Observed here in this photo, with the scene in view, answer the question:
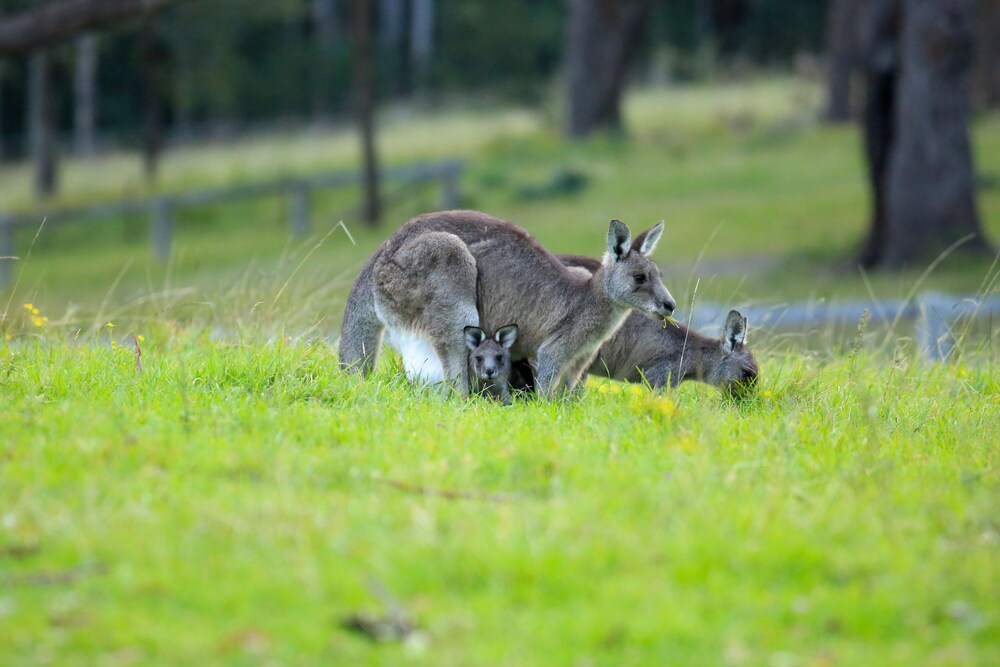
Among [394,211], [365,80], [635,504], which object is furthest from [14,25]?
[635,504]

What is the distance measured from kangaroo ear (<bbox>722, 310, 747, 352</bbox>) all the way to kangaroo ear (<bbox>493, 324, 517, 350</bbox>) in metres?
1.33

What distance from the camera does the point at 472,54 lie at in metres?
50.7

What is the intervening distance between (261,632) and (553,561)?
1.03 meters

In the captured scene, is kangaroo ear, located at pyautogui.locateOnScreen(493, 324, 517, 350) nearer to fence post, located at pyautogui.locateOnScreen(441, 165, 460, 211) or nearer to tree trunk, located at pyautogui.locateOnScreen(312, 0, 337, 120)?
fence post, located at pyautogui.locateOnScreen(441, 165, 460, 211)

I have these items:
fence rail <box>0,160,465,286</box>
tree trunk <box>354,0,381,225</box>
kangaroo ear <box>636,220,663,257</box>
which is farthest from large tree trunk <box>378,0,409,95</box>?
kangaroo ear <box>636,220,663,257</box>

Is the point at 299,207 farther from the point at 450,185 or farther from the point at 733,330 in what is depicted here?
the point at 733,330

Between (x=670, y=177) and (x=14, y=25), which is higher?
(x=14, y=25)

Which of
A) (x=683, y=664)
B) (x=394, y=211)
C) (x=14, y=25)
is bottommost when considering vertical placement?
(x=394, y=211)

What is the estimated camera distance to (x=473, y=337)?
23.5ft

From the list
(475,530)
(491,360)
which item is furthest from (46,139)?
(475,530)

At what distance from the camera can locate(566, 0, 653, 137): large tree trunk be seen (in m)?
27.9

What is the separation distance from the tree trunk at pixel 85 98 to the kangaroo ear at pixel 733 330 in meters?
32.6

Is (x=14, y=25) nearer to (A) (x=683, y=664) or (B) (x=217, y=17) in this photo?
(A) (x=683, y=664)

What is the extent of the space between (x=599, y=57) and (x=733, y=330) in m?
21.6
